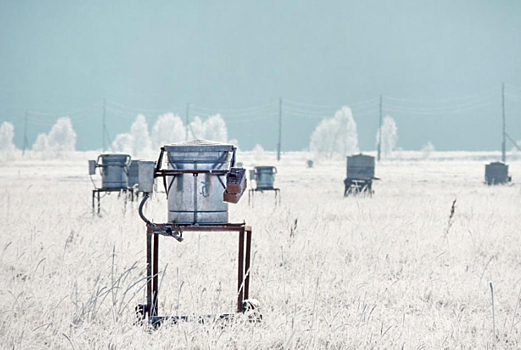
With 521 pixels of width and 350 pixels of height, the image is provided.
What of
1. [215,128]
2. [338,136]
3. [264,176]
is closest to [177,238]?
[264,176]

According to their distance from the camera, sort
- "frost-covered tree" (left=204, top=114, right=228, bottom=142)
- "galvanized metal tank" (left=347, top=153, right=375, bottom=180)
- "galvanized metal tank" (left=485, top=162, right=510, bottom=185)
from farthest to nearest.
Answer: "frost-covered tree" (left=204, top=114, right=228, bottom=142) → "galvanized metal tank" (left=485, top=162, right=510, bottom=185) → "galvanized metal tank" (left=347, top=153, right=375, bottom=180)

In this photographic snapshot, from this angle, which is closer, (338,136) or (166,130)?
(338,136)

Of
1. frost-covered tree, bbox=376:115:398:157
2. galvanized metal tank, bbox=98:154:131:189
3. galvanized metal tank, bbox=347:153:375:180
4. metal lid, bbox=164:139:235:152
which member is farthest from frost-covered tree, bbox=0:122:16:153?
metal lid, bbox=164:139:235:152

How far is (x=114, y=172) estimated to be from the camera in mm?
13055

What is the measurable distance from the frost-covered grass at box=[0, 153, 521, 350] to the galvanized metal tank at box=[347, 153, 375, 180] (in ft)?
28.8

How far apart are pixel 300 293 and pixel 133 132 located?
11461 cm

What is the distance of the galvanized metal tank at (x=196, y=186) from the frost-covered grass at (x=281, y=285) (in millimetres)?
710

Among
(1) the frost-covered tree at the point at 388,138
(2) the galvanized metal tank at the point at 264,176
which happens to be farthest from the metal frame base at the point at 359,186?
(1) the frost-covered tree at the point at 388,138

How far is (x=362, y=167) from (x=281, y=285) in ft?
47.6

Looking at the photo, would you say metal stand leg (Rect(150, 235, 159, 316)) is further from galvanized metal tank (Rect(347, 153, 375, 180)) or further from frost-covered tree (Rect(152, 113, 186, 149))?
frost-covered tree (Rect(152, 113, 186, 149))

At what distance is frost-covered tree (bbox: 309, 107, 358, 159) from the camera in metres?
102

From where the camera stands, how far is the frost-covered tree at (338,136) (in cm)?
10156

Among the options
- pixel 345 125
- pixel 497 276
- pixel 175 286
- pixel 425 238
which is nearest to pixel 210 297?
pixel 175 286

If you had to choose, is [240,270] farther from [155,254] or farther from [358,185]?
[358,185]
